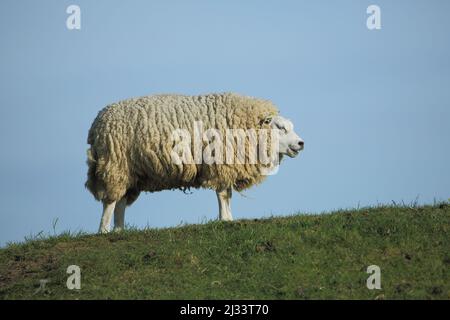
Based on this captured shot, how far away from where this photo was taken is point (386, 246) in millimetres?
14156

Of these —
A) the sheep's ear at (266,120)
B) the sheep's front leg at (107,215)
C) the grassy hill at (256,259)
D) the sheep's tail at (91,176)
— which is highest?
the sheep's ear at (266,120)

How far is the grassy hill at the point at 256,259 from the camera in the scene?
42.1 feet

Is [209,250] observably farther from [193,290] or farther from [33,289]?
[33,289]

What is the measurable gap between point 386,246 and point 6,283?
596cm

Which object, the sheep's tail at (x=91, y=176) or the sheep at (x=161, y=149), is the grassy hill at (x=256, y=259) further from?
the sheep's tail at (x=91, y=176)

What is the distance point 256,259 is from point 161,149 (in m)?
4.63

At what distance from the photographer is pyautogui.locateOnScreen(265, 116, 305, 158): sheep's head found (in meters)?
18.8

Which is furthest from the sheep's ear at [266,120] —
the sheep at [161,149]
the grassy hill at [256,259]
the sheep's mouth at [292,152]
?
the grassy hill at [256,259]

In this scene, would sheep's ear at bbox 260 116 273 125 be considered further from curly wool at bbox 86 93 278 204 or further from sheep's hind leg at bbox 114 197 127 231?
sheep's hind leg at bbox 114 197 127 231

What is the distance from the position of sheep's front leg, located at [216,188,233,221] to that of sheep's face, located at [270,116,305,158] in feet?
5.27

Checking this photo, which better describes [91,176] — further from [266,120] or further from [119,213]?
[266,120]
